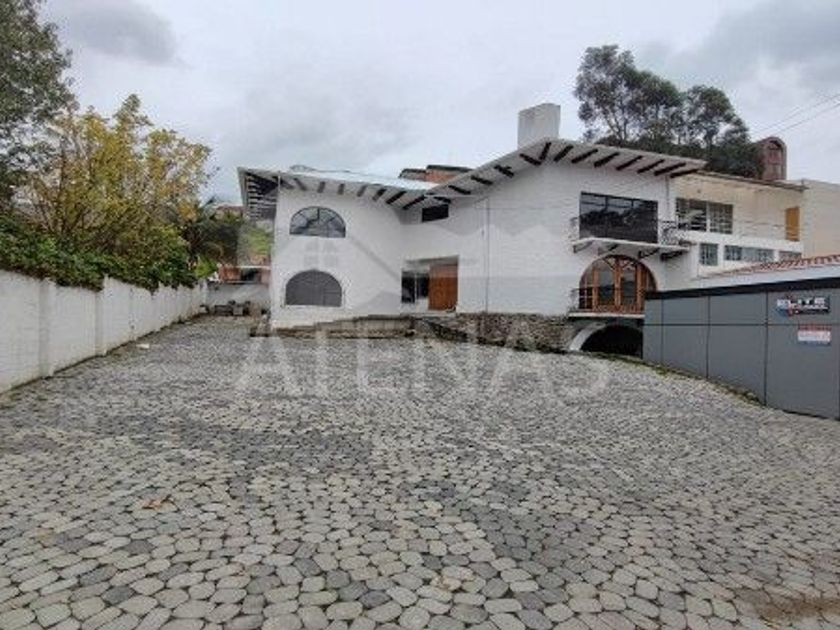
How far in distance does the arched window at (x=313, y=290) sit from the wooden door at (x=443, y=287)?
4.49 m

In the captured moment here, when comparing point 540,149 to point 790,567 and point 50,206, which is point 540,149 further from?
point 790,567

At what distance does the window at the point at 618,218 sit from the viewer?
2348cm

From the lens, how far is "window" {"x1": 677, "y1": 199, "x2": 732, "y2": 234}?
26922mm

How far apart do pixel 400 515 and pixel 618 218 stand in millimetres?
21818

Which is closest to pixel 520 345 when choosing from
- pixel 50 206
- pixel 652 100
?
pixel 50 206

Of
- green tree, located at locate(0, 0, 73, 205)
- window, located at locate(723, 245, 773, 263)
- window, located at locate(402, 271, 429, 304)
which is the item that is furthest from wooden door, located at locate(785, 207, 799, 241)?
green tree, located at locate(0, 0, 73, 205)

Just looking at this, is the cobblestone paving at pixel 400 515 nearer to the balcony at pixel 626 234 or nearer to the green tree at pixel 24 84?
the green tree at pixel 24 84

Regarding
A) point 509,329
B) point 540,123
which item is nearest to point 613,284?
point 509,329

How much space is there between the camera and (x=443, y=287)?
27.0 meters

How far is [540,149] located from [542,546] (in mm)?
19701

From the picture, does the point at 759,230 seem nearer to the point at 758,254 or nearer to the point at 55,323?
the point at 758,254

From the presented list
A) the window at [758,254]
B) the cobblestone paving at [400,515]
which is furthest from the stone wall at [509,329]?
the cobblestone paving at [400,515]

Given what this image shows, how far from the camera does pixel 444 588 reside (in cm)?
355

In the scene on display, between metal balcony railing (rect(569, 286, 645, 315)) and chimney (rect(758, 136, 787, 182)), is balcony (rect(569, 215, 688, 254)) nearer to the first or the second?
metal balcony railing (rect(569, 286, 645, 315))
